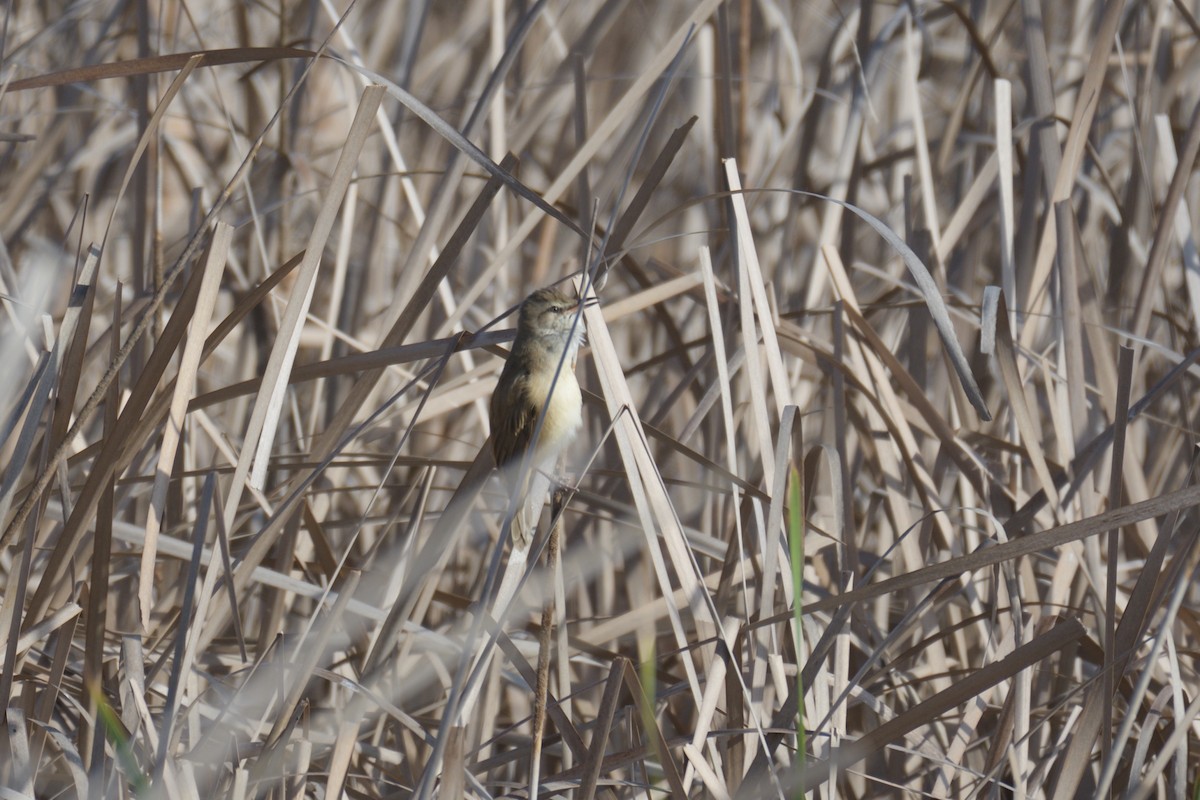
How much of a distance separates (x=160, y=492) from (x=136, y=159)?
0.47 metres

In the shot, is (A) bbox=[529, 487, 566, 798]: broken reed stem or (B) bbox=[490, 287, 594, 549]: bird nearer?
(A) bbox=[529, 487, 566, 798]: broken reed stem

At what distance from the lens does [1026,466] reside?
2582 mm

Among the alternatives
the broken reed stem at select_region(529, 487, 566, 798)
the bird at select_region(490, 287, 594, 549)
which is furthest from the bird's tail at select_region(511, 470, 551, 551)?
the broken reed stem at select_region(529, 487, 566, 798)

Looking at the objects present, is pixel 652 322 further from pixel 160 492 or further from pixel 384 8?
pixel 160 492

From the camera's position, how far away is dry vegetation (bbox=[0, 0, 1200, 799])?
1640mm

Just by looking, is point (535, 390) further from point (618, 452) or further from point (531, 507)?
point (618, 452)

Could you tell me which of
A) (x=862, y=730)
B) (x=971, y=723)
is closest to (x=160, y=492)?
(x=971, y=723)

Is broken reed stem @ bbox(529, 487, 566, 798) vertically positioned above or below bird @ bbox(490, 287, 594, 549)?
below

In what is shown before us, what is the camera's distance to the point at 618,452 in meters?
2.59

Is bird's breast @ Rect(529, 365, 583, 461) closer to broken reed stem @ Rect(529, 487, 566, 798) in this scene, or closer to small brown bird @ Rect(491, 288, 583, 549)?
small brown bird @ Rect(491, 288, 583, 549)

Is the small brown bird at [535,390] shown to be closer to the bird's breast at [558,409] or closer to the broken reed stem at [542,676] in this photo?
the bird's breast at [558,409]

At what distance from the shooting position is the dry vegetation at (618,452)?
1640 mm

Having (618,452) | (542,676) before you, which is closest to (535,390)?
(618,452)

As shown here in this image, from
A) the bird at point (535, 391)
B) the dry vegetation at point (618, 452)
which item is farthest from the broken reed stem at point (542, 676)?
the bird at point (535, 391)
